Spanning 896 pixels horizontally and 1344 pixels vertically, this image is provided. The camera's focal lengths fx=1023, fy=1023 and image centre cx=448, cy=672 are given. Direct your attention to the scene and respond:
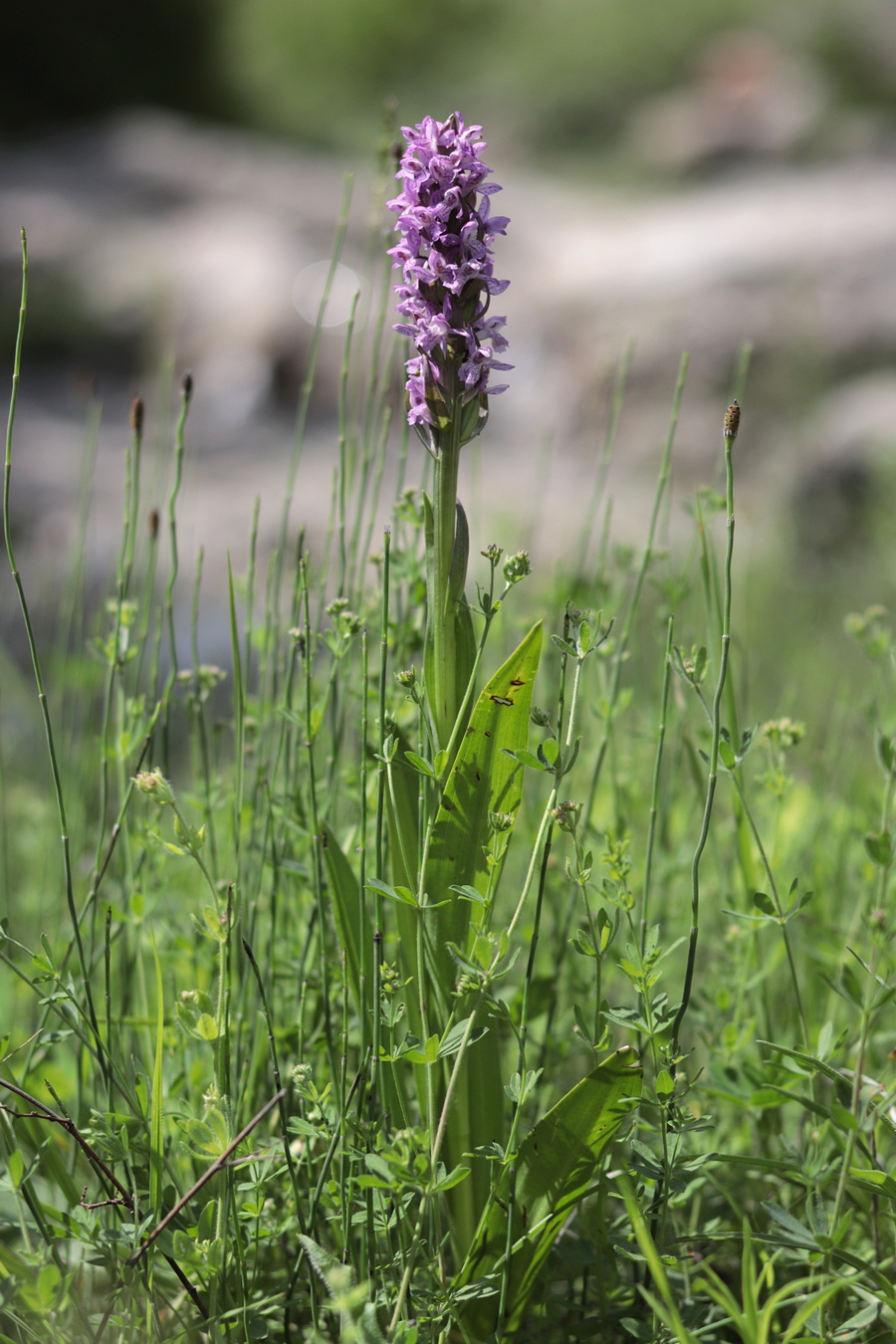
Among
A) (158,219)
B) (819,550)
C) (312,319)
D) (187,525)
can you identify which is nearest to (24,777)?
(187,525)

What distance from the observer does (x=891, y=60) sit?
9.76m

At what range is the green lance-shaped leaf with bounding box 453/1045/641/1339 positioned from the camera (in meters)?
0.57

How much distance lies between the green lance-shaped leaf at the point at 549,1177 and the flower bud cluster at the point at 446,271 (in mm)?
381

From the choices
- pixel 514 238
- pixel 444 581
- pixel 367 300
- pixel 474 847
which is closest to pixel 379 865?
pixel 474 847

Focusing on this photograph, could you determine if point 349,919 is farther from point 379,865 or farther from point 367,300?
point 367,300

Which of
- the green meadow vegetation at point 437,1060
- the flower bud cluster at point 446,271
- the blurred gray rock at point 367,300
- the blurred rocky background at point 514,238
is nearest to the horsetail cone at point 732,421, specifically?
the green meadow vegetation at point 437,1060

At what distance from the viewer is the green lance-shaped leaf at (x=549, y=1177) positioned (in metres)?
0.57

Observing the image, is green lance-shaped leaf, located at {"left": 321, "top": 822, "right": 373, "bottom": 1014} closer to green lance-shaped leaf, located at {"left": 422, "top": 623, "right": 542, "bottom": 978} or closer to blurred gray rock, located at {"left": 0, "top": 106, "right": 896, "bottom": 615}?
green lance-shaped leaf, located at {"left": 422, "top": 623, "right": 542, "bottom": 978}

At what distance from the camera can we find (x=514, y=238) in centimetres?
629

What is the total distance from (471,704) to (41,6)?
33.8 ft

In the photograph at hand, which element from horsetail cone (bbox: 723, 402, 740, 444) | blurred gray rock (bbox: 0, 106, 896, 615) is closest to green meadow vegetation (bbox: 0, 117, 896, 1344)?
horsetail cone (bbox: 723, 402, 740, 444)

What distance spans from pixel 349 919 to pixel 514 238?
6319mm

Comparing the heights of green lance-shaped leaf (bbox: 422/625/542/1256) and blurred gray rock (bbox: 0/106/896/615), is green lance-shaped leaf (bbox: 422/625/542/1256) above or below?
below

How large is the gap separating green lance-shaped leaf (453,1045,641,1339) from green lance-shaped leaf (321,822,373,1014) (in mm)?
132
